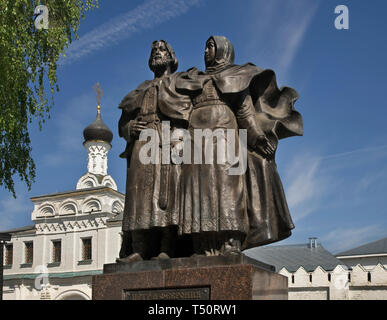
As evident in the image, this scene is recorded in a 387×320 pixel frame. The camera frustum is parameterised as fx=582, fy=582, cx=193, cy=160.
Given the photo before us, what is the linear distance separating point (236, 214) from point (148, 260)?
0.86m

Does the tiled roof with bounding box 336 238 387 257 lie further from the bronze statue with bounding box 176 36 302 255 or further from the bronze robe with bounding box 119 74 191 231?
the bronze robe with bounding box 119 74 191 231

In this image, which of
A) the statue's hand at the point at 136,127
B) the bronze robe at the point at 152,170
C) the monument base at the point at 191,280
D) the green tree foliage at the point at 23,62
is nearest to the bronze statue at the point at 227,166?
the bronze robe at the point at 152,170

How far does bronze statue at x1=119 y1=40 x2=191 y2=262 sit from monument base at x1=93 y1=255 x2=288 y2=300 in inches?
7.8

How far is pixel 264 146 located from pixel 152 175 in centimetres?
105

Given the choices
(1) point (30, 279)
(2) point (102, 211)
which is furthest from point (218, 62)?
(1) point (30, 279)

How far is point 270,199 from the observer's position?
5227 mm

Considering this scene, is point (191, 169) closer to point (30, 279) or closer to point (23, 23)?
point (23, 23)

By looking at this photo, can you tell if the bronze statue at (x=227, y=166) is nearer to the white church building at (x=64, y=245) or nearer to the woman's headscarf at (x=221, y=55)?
the woman's headscarf at (x=221, y=55)

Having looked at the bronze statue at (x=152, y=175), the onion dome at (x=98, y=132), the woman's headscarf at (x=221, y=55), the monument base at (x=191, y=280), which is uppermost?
the onion dome at (x=98, y=132)

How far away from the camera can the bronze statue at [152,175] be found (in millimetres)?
5145

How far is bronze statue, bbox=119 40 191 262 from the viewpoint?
514cm

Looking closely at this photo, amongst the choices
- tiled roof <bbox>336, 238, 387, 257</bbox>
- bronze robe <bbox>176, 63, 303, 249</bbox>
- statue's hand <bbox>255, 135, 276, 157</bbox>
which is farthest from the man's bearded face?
tiled roof <bbox>336, 238, 387, 257</bbox>

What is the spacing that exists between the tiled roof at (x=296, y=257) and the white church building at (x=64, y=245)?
24.0ft

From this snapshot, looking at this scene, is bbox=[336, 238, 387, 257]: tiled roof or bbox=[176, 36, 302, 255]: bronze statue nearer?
bbox=[176, 36, 302, 255]: bronze statue
